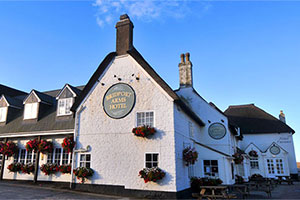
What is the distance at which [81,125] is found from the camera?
1359 centimetres

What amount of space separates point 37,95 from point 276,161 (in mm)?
25077

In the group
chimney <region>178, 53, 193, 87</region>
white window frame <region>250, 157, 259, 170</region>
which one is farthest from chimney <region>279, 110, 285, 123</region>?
chimney <region>178, 53, 193, 87</region>

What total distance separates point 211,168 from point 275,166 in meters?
14.4

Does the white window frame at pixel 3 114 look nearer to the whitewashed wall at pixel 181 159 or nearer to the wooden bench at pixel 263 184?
the whitewashed wall at pixel 181 159

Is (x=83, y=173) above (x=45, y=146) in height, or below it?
below

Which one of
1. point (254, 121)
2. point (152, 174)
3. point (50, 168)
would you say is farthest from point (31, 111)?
point (254, 121)

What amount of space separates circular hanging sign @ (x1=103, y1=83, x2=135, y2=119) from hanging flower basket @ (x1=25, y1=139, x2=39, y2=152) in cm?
558

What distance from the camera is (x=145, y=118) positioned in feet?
39.8

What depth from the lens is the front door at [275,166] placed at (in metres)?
24.5

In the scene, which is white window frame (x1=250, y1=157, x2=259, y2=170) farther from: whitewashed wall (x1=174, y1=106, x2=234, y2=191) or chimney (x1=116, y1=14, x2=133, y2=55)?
chimney (x1=116, y1=14, x2=133, y2=55)

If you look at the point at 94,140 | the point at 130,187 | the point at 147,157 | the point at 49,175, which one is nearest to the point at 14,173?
the point at 49,175

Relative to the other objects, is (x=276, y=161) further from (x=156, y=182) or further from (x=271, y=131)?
(x=156, y=182)

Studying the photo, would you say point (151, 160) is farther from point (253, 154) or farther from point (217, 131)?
point (253, 154)

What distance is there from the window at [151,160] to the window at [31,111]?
9827 millimetres
